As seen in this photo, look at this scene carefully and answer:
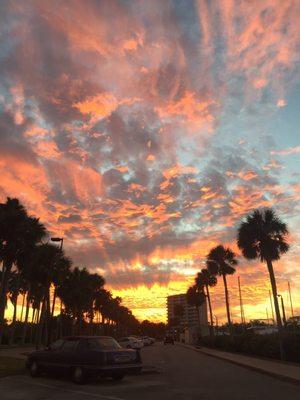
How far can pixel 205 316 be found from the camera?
612ft

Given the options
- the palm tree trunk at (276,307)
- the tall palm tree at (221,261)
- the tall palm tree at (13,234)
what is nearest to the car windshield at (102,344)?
the palm tree trunk at (276,307)

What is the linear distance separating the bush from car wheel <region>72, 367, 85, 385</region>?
1603 cm

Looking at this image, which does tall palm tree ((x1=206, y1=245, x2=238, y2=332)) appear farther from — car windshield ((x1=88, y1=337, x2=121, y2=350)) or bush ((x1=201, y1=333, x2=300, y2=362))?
car windshield ((x1=88, y1=337, x2=121, y2=350))

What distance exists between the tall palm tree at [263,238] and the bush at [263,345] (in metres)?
5.03

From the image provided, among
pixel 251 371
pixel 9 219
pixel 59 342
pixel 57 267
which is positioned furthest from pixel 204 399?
pixel 57 267

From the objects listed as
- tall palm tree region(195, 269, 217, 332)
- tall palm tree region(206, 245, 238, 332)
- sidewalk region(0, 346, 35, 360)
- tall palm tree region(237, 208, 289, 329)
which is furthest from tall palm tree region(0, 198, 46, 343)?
tall palm tree region(195, 269, 217, 332)

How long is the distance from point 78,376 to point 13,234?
76.8ft

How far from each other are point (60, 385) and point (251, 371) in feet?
31.6

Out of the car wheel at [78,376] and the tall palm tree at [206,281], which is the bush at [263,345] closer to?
the car wheel at [78,376]

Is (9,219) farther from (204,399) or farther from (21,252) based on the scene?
(204,399)

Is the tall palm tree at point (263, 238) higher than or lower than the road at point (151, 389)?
higher

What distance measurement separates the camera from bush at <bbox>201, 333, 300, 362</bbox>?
81.4 feet

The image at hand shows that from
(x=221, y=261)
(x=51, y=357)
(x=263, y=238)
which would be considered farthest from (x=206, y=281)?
(x=51, y=357)

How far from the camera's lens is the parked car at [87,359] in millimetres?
12711
